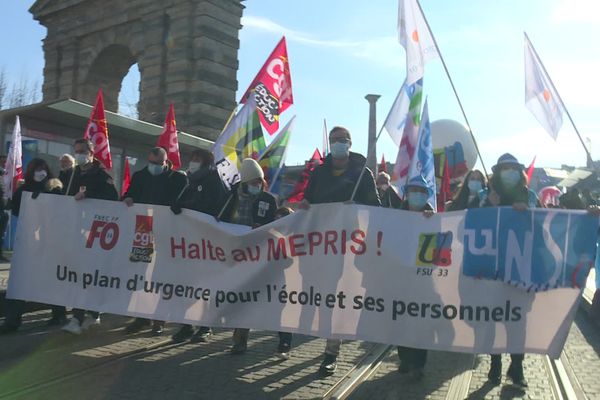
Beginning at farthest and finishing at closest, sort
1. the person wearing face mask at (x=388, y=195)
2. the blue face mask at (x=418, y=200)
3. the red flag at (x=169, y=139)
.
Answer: the red flag at (x=169, y=139)
the person wearing face mask at (x=388, y=195)
the blue face mask at (x=418, y=200)

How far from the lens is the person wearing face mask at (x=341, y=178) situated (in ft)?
18.0

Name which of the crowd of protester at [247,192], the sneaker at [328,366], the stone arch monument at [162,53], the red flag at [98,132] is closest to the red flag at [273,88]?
the red flag at [98,132]

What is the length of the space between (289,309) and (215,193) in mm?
2030

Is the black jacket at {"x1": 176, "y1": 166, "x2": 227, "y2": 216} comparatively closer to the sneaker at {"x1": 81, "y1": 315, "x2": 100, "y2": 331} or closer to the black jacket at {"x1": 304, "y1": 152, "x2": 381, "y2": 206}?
the black jacket at {"x1": 304, "y1": 152, "x2": 381, "y2": 206}

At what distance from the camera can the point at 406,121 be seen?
7113 millimetres

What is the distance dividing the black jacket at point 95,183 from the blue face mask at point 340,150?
2.50 meters

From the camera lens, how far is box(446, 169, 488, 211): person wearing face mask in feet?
19.2

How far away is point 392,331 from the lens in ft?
15.1

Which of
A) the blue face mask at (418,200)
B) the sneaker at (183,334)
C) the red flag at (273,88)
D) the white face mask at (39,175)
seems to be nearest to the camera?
the blue face mask at (418,200)

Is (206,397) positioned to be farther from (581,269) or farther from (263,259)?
(581,269)

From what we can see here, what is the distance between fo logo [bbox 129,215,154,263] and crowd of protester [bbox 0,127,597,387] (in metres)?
0.25

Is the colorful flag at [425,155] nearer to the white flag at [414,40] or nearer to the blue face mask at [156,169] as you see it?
the white flag at [414,40]

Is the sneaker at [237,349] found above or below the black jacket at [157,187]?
below

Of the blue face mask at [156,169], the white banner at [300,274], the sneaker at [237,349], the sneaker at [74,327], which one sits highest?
the blue face mask at [156,169]
